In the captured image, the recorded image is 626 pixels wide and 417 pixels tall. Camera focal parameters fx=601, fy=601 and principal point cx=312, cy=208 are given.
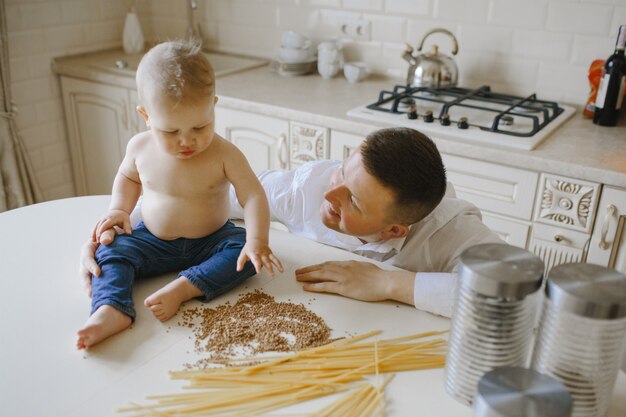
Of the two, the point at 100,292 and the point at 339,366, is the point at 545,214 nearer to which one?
the point at 339,366

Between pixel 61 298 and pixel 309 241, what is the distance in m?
0.54

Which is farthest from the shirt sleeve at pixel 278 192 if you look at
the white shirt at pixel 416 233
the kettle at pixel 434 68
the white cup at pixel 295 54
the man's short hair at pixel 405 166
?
the white cup at pixel 295 54

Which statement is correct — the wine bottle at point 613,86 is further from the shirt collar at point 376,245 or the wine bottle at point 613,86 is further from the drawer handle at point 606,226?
the shirt collar at point 376,245

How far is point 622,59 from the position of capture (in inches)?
80.2

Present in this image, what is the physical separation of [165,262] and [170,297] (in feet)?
0.51

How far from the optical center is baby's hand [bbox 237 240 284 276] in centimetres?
114

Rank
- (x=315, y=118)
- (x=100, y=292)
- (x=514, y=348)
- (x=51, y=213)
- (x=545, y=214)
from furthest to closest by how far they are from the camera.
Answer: (x=315, y=118) → (x=545, y=214) → (x=51, y=213) → (x=100, y=292) → (x=514, y=348)

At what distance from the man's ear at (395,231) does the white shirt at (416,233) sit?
2 cm

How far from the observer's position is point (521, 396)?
68cm

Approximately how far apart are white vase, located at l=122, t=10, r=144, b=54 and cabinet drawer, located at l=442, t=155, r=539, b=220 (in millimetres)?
1878

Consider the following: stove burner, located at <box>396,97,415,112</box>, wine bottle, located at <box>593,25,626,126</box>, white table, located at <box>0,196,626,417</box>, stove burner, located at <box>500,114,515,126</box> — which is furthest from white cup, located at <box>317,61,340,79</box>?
white table, located at <box>0,196,626,417</box>

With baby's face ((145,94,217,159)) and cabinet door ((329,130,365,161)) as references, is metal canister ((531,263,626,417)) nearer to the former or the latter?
baby's face ((145,94,217,159))

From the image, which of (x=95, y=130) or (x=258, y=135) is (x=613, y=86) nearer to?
(x=258, y=135)

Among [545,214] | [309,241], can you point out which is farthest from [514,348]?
[545,214]
